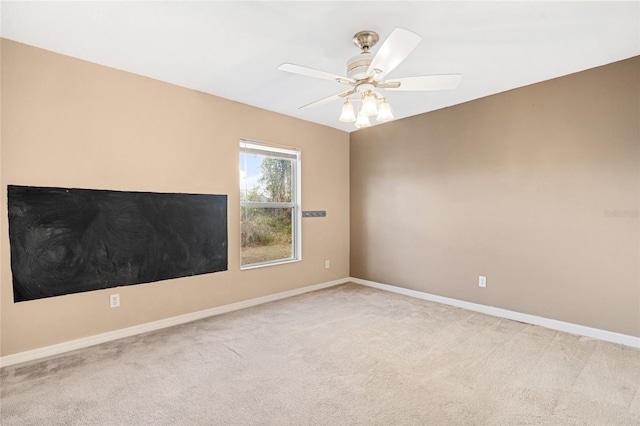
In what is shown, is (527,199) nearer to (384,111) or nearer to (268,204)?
(384,111)

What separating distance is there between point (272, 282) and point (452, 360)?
2.33 metres

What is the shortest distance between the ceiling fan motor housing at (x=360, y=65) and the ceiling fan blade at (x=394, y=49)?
0.06m

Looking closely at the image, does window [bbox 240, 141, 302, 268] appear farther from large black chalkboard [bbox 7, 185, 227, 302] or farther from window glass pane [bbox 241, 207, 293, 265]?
large black chalkboard [bbox 7, 185, 227, 302]

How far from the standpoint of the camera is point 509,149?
11.1 feet

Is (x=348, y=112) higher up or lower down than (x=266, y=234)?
higher up

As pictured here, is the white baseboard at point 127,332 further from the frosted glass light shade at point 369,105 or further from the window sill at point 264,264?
the frosted glass light shade at point 369,105

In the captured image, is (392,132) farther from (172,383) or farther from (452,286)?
(172,383)

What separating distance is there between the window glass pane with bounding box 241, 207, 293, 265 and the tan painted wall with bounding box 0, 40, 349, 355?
0.56 ft

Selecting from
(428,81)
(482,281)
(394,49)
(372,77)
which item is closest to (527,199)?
(482,281)

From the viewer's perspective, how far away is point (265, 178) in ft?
13.5

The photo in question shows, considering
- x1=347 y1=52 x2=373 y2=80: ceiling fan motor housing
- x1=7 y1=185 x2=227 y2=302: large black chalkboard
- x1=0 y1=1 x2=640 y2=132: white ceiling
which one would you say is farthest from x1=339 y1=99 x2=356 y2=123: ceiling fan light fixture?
x1=7 y1=185 x2=227 y2=302: large black chalkboard

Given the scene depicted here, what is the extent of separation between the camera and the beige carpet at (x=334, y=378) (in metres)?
1.80

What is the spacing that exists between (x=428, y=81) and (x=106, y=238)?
9.73ft

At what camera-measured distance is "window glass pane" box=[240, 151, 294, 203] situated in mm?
3850
